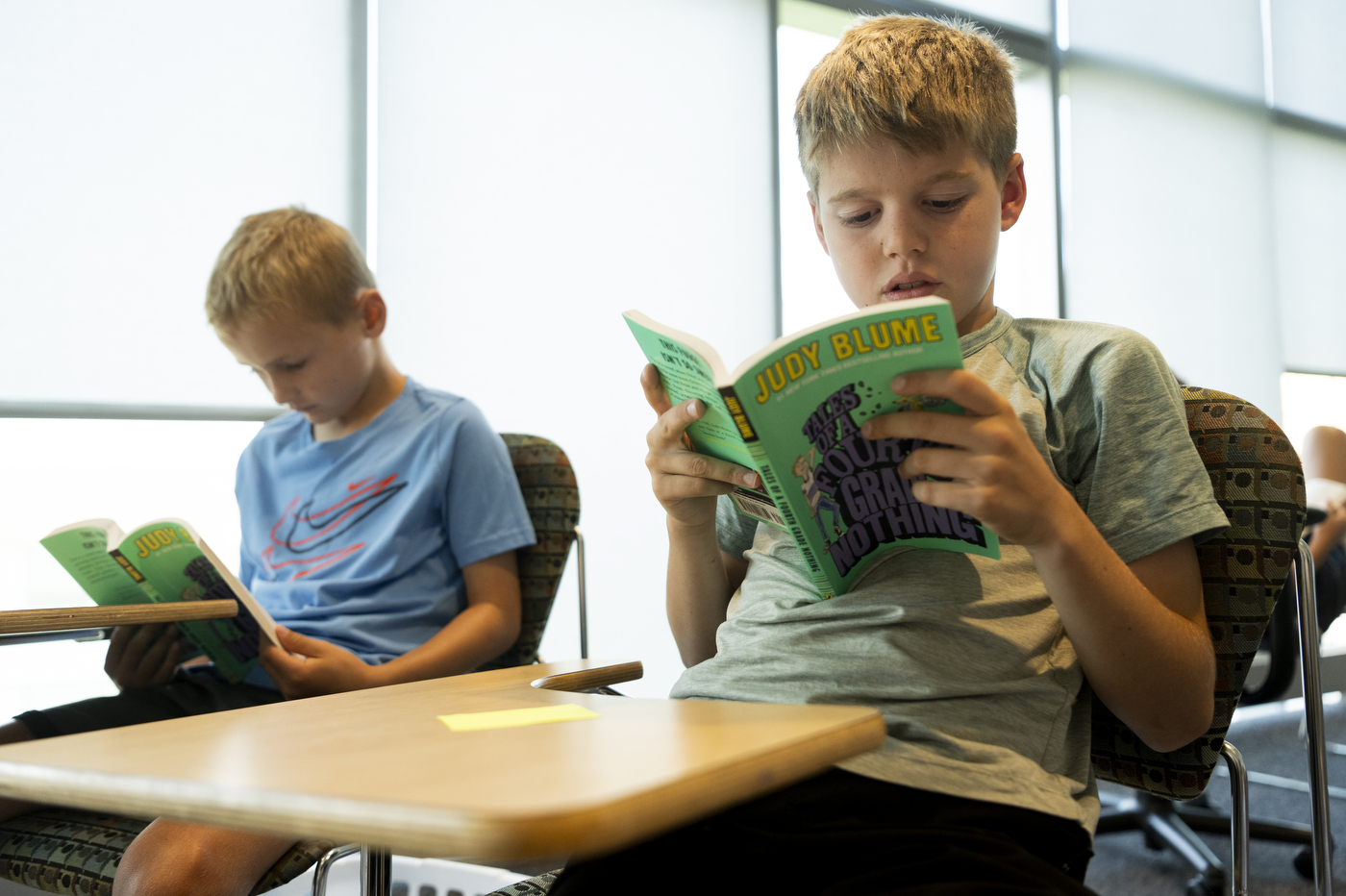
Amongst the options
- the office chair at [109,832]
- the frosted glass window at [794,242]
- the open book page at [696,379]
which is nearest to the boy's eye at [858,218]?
the open book page at [696,379]

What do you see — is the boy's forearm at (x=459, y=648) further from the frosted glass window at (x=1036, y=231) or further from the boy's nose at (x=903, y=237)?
the frosted glass window at (x=1036, y=231)

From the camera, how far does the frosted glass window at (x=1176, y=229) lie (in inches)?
163

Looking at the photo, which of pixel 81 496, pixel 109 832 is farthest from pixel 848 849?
pixel 81 496

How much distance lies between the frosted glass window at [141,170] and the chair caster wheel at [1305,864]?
2.67 metres

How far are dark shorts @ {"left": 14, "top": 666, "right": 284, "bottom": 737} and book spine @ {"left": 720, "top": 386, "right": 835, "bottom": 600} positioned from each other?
0.79 metres

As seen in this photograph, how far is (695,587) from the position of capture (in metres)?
1.00

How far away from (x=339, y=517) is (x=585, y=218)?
174 centimetres

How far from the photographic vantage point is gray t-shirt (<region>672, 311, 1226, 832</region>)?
2.38 feet

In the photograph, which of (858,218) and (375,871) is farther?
(858,218)

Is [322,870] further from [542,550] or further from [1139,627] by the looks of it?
[1139,627]

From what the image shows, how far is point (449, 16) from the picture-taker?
108 inches

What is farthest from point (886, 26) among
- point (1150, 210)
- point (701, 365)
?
point (1150, 210)

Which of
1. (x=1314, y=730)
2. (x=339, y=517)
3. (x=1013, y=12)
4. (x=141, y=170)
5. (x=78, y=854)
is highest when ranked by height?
(x=1013, y=12)

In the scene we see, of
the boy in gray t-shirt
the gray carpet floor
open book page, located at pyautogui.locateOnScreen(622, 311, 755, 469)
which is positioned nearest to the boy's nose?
the boy in gray t-shirt
